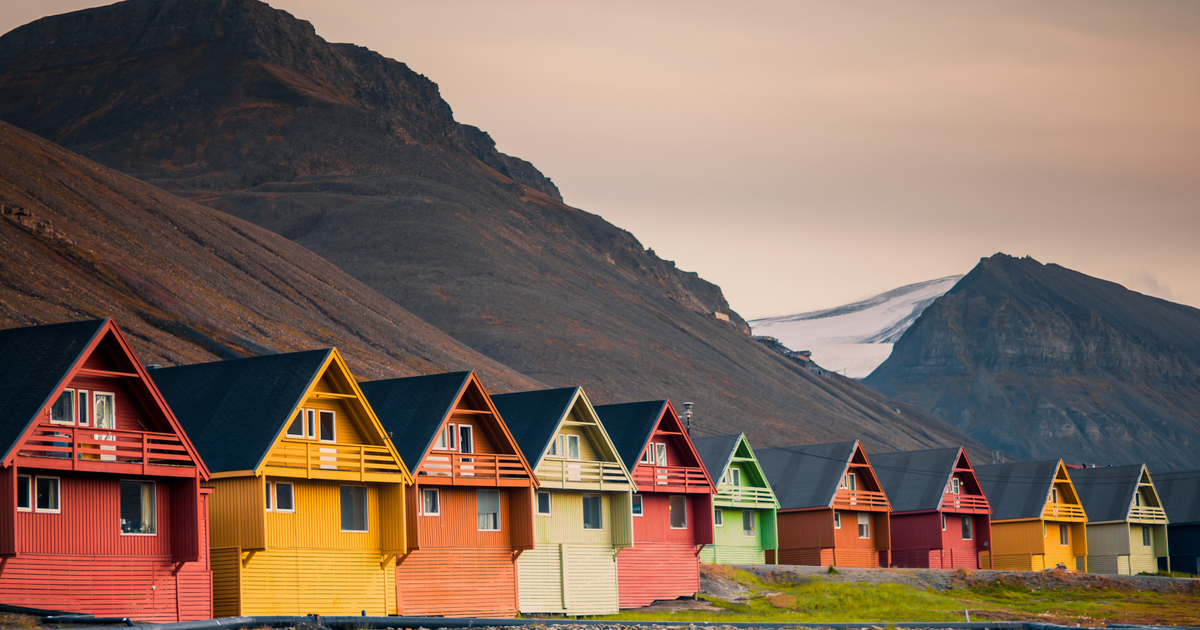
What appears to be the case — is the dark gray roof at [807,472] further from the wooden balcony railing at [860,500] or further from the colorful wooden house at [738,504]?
the colorful wooden house at [738,504]

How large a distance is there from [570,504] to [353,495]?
12.1 meters

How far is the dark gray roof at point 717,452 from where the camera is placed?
2680 inches

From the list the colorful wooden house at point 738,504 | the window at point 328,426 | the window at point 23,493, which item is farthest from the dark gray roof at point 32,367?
the colorful wooden house at point 738,504

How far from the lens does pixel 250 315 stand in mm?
138750

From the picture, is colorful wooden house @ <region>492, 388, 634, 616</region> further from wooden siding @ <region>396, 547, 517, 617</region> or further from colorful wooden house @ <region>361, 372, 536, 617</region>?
colorful wooden house @ <region>361, 372, 536, 617</region>

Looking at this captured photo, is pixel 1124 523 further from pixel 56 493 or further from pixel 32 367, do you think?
pixel 32 367

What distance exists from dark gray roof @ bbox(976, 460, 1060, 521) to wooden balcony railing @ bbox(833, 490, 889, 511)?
12380 mm

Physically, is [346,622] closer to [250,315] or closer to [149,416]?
[149,416]

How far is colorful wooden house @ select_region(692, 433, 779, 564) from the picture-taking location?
68688mm

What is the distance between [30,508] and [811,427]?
6394 inches

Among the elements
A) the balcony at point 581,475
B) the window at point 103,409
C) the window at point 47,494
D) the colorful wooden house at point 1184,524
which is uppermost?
the window at point 103,409

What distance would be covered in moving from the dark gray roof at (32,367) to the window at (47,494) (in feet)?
6.43

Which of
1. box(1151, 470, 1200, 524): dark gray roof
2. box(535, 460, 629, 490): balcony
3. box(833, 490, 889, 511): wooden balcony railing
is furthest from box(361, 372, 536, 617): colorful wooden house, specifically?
box(1151, 470, 1200, 524): dark gray roof

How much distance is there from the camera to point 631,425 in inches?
2330
